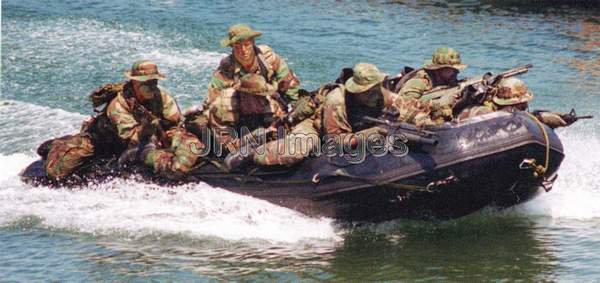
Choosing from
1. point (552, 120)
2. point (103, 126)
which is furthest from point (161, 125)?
point (552, 120)

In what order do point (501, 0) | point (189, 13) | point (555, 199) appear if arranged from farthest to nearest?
point (501, 0) < point (189, 13) < point (555, 199)

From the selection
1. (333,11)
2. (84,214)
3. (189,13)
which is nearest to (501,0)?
(333,11)

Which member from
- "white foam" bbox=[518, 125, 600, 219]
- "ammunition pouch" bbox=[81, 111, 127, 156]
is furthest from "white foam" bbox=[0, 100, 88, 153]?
"white foam" bbox=[518, 125, 600, 219]

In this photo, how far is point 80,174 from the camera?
11.2 m

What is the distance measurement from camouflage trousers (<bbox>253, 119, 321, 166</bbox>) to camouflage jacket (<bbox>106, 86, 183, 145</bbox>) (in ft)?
4.04

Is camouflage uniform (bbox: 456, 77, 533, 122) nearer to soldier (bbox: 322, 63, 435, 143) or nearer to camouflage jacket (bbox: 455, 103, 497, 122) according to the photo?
camouflage jacket (bbox: 455, 103, 497, 122)

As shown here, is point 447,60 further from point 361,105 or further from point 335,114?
point 335,114

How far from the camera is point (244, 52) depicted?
35.8 ft

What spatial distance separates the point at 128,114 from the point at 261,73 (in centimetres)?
144

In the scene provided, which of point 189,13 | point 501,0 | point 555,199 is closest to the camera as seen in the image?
point 555,199

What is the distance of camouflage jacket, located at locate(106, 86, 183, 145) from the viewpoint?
10492 mm

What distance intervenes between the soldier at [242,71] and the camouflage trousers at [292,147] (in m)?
0.50

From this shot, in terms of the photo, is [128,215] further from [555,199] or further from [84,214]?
[555,199]

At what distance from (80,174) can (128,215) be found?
82 cm
